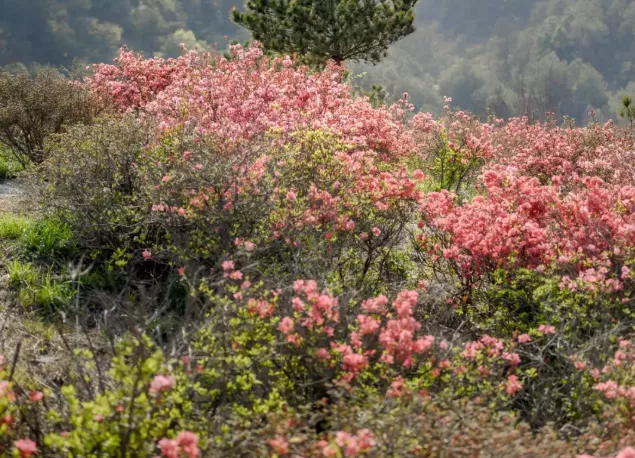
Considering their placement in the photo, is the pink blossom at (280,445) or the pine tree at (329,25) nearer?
the pink blossom at (280,445)

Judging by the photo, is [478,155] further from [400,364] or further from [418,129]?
[400,364]

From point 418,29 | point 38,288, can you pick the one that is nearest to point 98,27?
point 418,29

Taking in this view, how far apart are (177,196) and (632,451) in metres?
4.36

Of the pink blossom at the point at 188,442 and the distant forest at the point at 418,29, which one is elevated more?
the distant forest at the point at 418,29

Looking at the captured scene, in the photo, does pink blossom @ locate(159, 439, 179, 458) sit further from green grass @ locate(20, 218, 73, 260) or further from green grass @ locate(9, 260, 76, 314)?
green grass @ locate(20, 218, 73, 260)

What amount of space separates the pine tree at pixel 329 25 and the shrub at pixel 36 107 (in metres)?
7.98

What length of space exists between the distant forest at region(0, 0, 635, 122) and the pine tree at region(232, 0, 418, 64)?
246ft

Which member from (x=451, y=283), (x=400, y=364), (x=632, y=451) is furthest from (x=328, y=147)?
(x=632, y=451)

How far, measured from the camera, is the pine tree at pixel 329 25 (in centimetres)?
1744

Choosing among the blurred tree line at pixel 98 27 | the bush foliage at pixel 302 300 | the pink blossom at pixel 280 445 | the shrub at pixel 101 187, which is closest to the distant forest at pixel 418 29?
the blurred tree line at pixel 98 27

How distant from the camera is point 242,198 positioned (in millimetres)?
5473

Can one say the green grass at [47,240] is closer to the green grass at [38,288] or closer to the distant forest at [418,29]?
the green grass at [38,288]

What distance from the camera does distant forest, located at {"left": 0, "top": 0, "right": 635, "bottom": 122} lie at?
101750mm

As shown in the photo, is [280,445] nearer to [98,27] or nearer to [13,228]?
[13,228]
